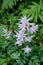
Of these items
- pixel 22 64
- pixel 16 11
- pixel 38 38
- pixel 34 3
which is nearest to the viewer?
pixel 22 64

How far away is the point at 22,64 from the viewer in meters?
3.64

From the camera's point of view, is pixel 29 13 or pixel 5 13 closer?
pixel 29 13

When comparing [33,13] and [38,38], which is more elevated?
[33,13]

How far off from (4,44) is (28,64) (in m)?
0.50

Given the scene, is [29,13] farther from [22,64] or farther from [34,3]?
[22,64]

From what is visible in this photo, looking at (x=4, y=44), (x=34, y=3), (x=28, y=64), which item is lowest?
(x=28, y=64)

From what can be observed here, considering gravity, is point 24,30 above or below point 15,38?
above

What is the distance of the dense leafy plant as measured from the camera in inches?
148

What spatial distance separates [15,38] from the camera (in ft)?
13.2

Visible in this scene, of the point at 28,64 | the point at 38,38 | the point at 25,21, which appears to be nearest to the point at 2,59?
the point at 28,64

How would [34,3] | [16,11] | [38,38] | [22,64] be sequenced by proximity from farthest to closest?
[16,11] → [34,3] → [38,38] → [22,64]

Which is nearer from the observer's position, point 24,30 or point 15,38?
point 24,30

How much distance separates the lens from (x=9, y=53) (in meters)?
3.77

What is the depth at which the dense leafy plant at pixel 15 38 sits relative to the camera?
3748mm
